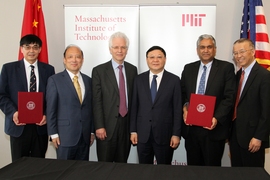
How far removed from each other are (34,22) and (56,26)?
0.51 metres

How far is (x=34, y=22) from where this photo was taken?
3.49 meters

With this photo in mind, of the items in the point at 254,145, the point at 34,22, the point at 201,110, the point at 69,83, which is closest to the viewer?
the point at 254,145

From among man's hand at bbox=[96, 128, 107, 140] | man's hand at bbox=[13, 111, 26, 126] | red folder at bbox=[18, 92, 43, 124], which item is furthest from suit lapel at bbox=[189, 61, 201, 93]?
man's hand at bbox=[13, 111, 26, 126]

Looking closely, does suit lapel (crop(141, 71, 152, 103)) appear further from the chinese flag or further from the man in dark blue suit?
the chinese flag

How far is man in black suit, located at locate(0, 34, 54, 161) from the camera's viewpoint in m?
2.61

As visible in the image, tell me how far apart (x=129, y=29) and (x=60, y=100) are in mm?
1557

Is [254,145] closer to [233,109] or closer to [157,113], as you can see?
[233,109]

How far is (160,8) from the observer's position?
11.4 feet

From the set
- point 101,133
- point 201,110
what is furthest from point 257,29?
point 101,133

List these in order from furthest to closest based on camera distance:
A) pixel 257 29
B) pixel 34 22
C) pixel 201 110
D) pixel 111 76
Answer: pixel 34 22
pixel 257 29
pixel 111 76
pixel 201 110

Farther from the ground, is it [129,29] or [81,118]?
[129,29]

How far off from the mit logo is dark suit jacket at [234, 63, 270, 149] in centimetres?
127

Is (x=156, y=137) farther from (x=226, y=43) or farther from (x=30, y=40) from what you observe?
(x=226, y=43)

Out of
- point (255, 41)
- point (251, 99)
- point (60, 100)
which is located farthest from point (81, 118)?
point (255, 41)
